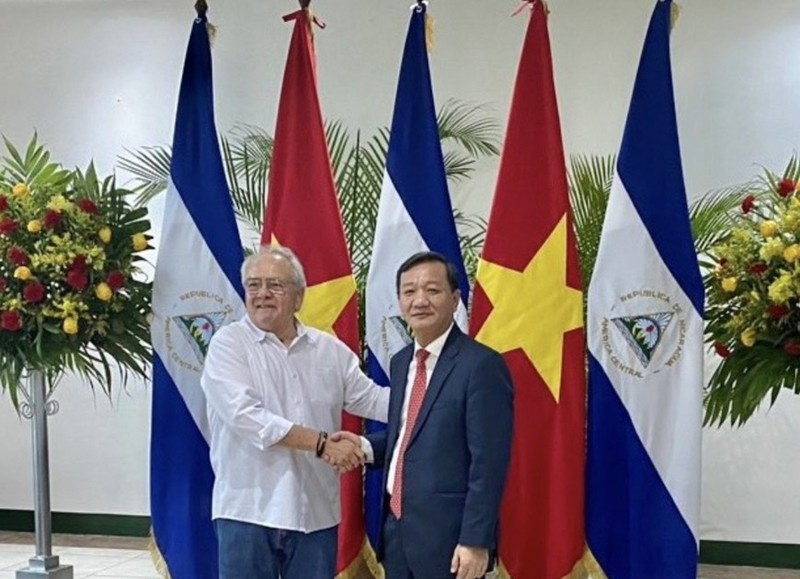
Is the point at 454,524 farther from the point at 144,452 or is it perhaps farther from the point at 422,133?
the point at 144,452

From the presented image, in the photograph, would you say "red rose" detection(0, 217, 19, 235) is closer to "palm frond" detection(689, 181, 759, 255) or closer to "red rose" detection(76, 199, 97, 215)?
"red rose" detection(76, 199, 97, 215)

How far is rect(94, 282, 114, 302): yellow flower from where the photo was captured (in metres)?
2.98

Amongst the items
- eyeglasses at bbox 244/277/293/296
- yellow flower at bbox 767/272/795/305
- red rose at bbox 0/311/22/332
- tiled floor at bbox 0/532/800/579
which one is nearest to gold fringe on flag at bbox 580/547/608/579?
yellow flower at bbox 767/272/795/305

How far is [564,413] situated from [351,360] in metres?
0.79

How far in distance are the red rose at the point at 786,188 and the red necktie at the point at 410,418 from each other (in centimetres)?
131

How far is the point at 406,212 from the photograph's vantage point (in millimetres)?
3109

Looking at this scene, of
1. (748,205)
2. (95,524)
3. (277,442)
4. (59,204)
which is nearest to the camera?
(277,442)

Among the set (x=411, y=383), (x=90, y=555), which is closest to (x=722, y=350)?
(x=411, y=383)

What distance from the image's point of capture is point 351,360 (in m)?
2.51

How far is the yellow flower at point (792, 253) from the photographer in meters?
2.57

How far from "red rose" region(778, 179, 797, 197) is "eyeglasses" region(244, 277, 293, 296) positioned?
4.89 ft

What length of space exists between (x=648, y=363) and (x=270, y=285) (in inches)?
48.9

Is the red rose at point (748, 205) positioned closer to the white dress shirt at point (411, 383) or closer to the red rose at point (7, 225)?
the white dress shirt at point (411, 383)

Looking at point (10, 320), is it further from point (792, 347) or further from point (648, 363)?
point (792, 347)
